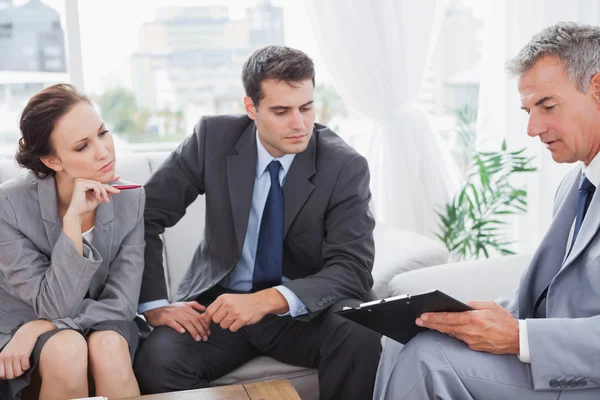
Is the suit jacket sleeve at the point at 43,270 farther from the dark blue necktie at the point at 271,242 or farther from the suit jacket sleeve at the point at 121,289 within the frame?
the dark blue necktie at the point at 271,242

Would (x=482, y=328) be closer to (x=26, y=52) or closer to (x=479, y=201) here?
(x=479, y=201)

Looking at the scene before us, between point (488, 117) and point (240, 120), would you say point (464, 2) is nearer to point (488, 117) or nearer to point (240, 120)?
point (488, 117)

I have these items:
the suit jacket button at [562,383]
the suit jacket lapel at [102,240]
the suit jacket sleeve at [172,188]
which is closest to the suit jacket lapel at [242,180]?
the suit jacket sleeve at [172,188]

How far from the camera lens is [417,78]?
353 centimetres

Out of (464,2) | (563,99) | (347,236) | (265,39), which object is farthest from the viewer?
(464,2)

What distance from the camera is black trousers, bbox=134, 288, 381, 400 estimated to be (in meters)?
2.02

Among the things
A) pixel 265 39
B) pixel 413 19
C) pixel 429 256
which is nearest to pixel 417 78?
pixel 413 19

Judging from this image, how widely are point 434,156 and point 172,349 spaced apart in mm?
1870

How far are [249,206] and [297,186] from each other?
159 millimetres

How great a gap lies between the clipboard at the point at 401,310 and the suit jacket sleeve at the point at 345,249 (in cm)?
40

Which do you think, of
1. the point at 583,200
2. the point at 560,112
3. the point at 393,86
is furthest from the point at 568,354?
the point at 393,86

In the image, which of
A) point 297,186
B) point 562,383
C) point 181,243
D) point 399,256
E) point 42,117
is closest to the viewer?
point 562,383

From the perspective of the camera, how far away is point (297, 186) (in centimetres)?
222

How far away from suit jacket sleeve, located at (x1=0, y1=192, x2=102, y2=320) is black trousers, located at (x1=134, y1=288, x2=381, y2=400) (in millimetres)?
272
